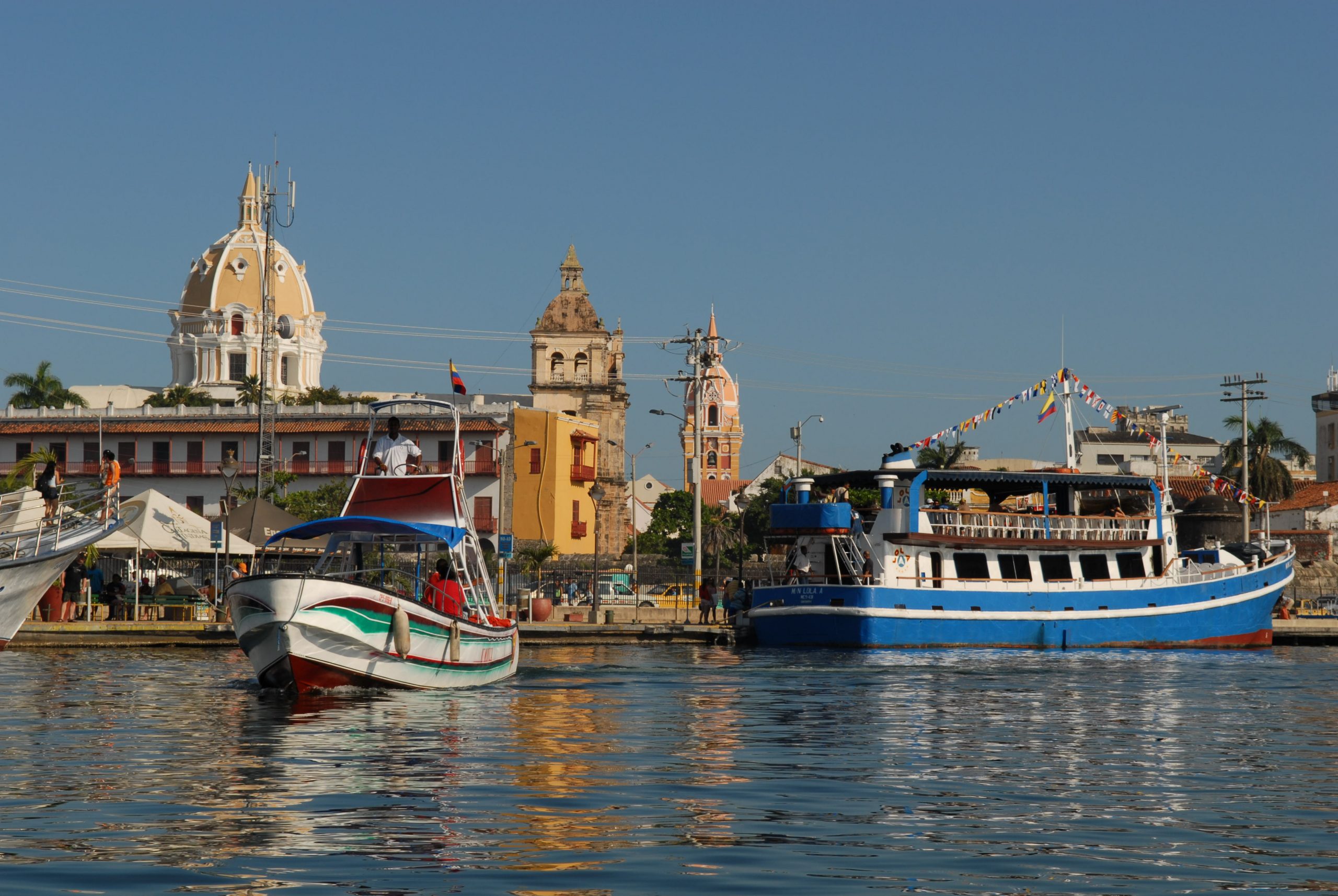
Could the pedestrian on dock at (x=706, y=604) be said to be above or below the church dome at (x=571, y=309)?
below

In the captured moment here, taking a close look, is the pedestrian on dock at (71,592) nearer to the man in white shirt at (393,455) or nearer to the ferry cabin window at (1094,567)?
the man in white shirt at (393,455)

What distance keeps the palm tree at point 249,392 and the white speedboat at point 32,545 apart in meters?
64.3

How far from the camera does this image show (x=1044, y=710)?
79.6ft

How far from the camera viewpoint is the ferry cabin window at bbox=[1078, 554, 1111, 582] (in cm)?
4444

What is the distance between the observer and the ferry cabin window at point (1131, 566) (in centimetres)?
4512

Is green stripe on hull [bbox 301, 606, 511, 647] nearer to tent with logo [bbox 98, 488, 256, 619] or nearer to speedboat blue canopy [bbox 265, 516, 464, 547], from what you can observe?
speedboat blue canopy [bbox 265, 516, 464, 547]

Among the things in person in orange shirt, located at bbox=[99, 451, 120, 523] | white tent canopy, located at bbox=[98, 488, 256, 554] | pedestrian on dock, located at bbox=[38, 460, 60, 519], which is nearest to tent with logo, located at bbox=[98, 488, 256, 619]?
white tent canopy, located at bbox=[98, 488, 256, 554]

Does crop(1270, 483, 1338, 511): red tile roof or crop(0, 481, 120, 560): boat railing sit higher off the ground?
crop(1270, 483, 1338, 511): red tile roof

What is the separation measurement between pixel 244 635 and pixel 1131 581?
28.5m

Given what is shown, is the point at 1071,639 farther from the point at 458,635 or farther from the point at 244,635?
the point at 244,635

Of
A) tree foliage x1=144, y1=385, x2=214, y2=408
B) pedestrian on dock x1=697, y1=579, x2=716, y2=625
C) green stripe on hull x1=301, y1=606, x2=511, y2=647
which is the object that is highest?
tree foliage x1=144, y1=385, x2=214, y2=408

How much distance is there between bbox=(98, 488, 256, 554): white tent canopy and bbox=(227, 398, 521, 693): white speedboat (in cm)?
1497

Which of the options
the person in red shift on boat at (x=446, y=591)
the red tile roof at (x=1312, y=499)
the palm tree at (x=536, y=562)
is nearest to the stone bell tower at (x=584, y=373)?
the palm tree at (x=536, y=562)

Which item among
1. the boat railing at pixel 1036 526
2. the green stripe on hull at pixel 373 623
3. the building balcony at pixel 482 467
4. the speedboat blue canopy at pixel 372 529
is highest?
the building balcony at pixel 482 467
